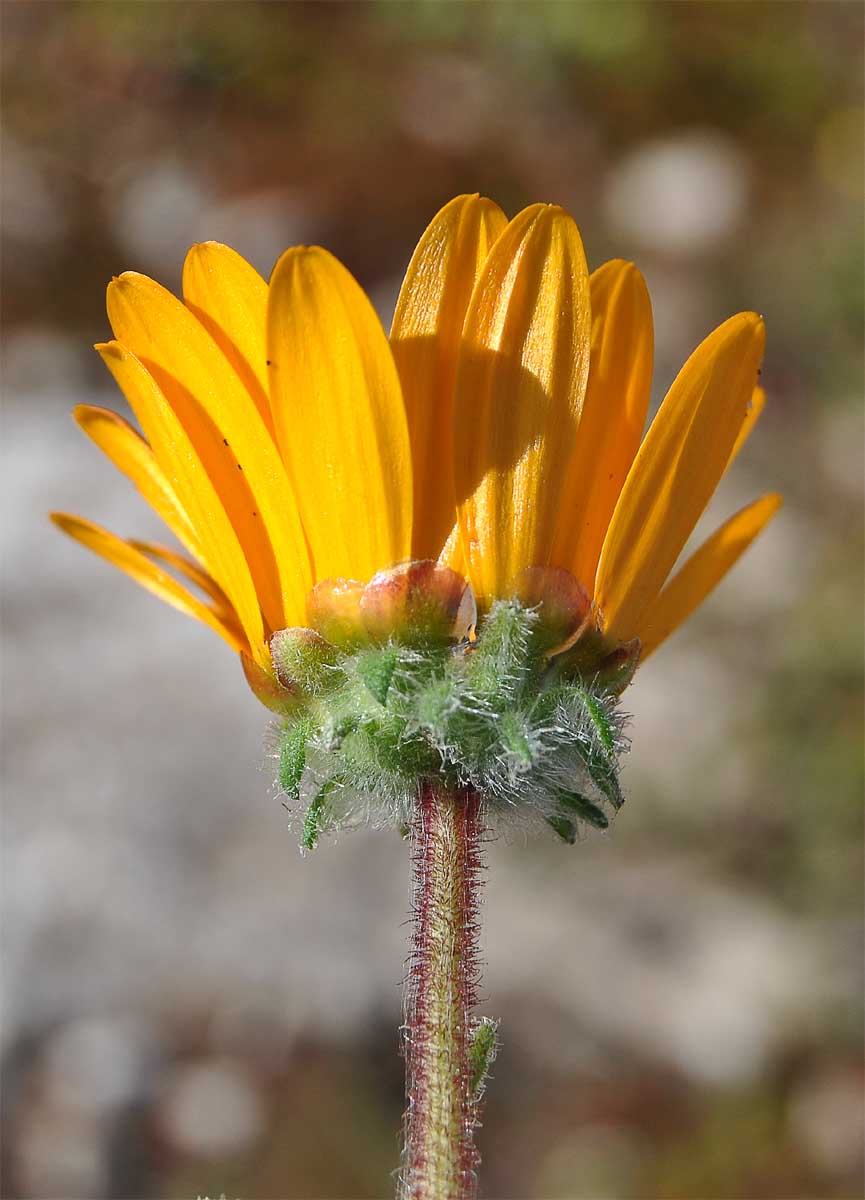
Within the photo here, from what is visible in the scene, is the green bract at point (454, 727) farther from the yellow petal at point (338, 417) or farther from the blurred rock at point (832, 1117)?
the blurred rock at point (832, 1117)

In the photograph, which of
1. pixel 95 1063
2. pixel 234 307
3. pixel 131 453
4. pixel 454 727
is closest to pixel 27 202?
pixel 95 1063

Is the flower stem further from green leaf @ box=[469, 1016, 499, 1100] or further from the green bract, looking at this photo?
the green bract

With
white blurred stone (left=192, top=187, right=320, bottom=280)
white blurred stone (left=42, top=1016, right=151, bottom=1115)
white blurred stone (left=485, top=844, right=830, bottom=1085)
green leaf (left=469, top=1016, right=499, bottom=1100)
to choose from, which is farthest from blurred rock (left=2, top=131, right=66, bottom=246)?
green leaf (left=469, top=1016, right=499, bottom=1100)

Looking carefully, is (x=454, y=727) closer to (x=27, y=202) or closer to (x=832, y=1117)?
(x=832, y=1117)

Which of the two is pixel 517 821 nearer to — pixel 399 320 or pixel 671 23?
pixel 399 320

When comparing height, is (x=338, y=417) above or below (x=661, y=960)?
below

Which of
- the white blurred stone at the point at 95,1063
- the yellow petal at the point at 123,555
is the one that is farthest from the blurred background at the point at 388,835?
the yellow petal at the point at 123,555
